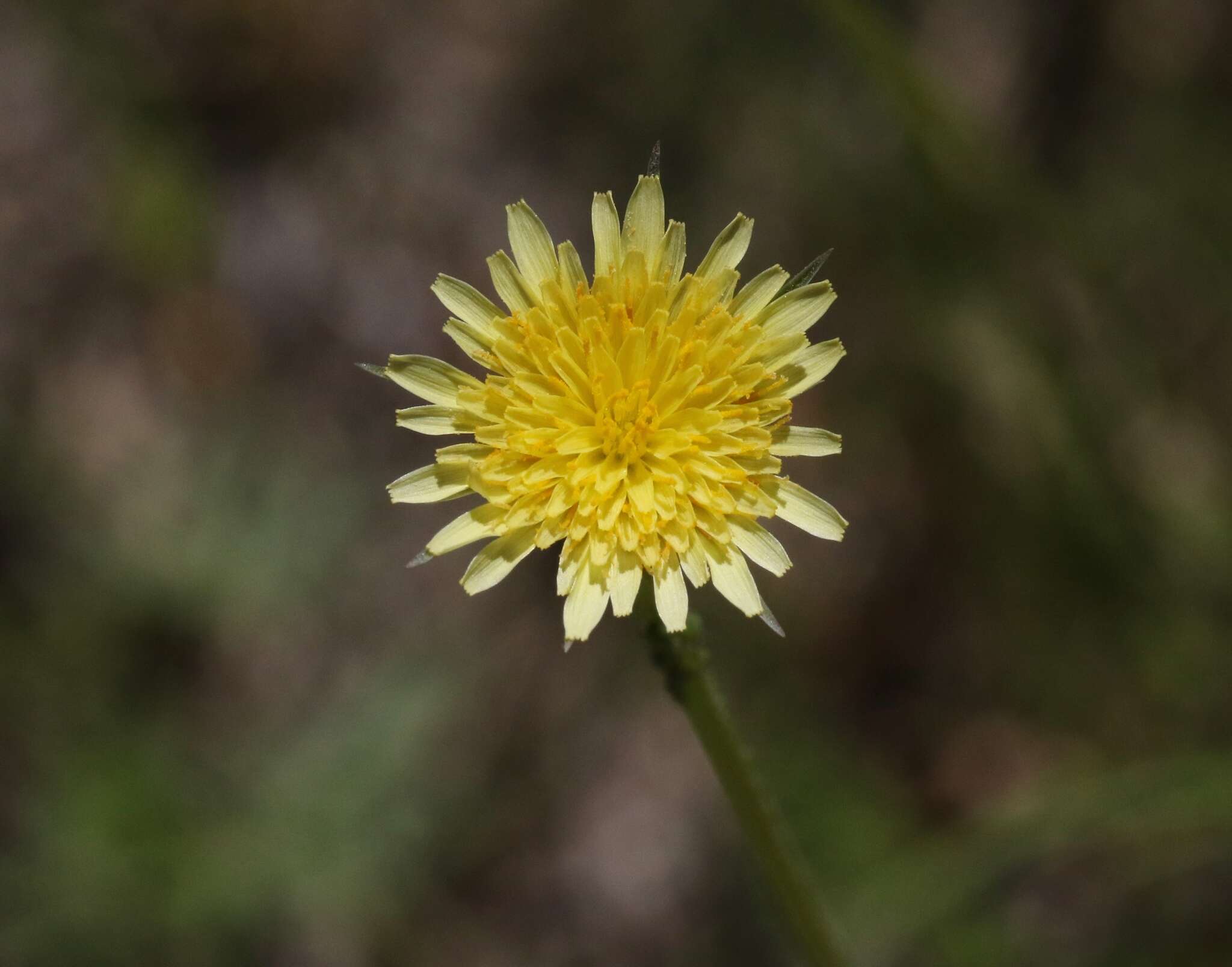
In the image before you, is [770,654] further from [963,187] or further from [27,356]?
[27,356]

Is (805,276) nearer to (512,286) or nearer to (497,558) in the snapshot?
(512,286)

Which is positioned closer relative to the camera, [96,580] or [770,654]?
[770,654]

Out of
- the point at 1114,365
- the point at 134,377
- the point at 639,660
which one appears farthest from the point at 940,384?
the point at 134,377

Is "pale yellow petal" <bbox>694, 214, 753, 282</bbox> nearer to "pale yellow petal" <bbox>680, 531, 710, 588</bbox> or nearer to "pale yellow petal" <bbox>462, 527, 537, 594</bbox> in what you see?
"pale yellow petal" <bbox>680, 531, 710, 588</bbox>

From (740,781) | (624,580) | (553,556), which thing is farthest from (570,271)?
(553,556)

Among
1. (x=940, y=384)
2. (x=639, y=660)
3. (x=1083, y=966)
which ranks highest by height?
(x=940, y=384)

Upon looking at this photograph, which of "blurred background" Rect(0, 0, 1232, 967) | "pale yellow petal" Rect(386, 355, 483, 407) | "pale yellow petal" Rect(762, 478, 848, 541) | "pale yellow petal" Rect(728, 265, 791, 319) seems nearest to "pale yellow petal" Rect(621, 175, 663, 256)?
"pale yellow petal" Rect(728, 265, 791, 319)
